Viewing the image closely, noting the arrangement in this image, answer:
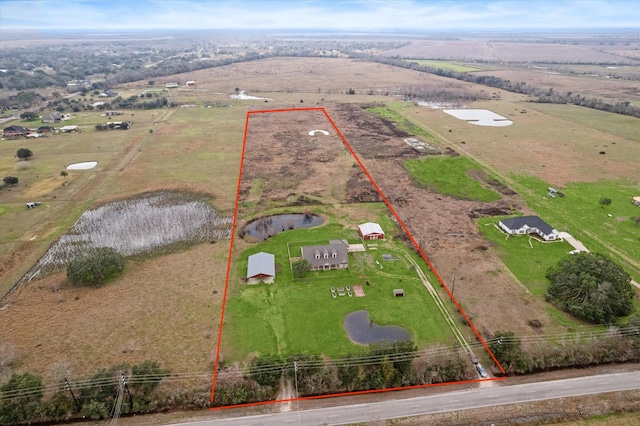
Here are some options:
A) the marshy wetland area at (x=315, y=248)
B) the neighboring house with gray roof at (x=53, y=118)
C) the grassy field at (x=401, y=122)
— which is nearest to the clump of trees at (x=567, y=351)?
the marshy wetland area at (x=315, y=248)

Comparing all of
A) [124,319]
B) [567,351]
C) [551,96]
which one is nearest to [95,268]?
[124,319]

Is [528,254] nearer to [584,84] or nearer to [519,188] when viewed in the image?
[519,188]

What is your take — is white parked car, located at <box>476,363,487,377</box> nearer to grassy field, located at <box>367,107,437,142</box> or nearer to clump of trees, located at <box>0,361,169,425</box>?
clump of trees, located at <box>0,361,169,425</box>

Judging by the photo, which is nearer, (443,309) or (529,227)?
(443,309)

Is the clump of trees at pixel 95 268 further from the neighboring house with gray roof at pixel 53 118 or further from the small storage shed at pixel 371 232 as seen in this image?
the neighboring house with gray roof at pixel 53 118

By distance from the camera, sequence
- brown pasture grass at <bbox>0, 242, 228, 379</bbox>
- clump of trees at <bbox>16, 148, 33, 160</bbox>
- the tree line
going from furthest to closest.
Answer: the tree line, clump of trees at <bbox>16, 148, 33, 160</bbox>, brown pasture grass at <bbox>0, 242, 228, 379</bbox>

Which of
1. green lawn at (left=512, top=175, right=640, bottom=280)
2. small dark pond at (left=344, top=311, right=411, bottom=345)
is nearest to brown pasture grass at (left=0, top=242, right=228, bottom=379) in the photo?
small dark pond at (left=344, top=311, right=411, bottom=345)
